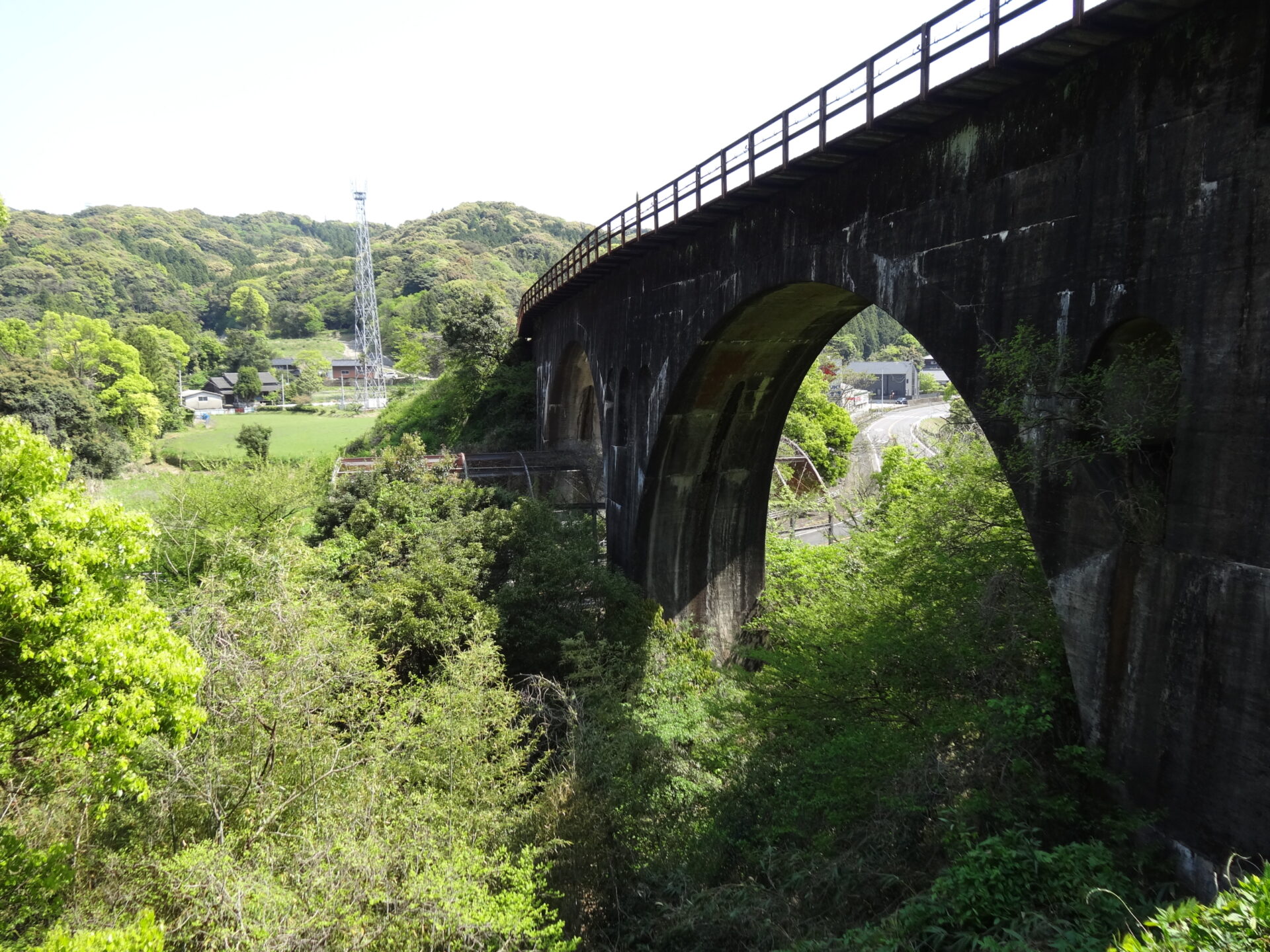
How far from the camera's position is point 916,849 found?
7.84m

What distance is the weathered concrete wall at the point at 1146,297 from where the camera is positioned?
572 cm

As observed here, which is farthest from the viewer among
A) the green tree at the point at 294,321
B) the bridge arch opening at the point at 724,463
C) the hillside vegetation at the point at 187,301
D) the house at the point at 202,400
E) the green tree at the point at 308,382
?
the green tree at the point at 294,321

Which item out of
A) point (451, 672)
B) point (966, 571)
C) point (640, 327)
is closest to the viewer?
point (966, 571)

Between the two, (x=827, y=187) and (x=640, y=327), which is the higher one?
(x=827, y=187)

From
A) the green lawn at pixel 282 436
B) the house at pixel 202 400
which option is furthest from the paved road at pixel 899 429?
the house at pixel 202 400

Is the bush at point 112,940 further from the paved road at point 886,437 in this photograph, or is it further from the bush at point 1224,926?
the paved road at point 886,437

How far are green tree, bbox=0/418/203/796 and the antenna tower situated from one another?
2501 inches

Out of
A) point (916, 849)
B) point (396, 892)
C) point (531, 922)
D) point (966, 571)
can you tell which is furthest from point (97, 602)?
point (966, 571)

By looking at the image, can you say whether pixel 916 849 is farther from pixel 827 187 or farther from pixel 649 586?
pixel 649 586

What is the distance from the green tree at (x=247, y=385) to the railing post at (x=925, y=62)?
88.1 m

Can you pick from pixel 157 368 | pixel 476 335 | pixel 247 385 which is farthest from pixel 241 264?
pixel 476 335

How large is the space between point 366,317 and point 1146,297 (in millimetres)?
75604

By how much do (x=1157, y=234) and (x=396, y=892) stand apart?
376 inches

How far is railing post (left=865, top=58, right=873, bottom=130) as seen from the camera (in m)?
9.09
